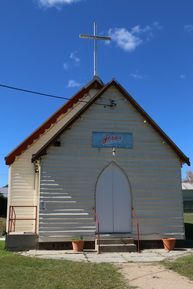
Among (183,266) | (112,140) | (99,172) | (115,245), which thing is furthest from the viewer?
(112,140)

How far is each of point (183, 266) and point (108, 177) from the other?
6011 mm

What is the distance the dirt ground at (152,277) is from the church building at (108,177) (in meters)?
4.14

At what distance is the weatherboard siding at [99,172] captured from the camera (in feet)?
55.0

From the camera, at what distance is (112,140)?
17.7 meters

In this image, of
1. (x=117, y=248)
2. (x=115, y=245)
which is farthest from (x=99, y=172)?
(x=117, y=248)

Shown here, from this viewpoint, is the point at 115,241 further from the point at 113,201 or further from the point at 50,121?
the point at 50,121

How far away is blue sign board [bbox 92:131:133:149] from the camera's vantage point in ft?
57.7

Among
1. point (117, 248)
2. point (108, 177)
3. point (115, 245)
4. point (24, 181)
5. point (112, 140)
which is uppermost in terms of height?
point (112, 140)

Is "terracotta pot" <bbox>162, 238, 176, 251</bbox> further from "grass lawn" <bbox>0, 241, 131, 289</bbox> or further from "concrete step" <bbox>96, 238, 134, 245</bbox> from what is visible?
"grass lawn" <bbox>0, 241, 131, 289</bbox>

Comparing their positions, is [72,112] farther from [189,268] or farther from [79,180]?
[189,268]

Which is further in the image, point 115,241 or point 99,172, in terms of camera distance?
point 99,172

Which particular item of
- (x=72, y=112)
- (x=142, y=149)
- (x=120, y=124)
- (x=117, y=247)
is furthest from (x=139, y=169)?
(x=72, y=112)

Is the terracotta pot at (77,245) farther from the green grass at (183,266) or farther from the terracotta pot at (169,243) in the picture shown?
the green grass at (183,266)

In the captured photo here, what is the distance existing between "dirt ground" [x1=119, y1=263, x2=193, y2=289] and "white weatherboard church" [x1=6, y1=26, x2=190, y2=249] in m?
4.15
